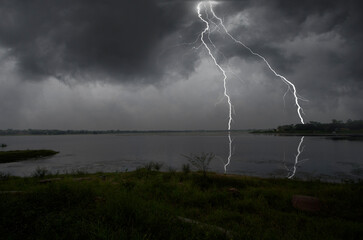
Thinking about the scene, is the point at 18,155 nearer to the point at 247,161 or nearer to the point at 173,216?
the point at 247,161

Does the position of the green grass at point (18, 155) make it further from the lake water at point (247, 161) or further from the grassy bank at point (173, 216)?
the grassy bank at point (173, 216)

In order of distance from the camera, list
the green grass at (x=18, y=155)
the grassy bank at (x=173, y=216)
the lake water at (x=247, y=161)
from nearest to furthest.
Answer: the grassy bank at (x=173, y=216), the lake water at (x=247, y=161), the green grass at (x=18, y=155)

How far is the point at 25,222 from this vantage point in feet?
16.1

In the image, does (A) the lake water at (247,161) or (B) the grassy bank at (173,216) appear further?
(A) the lake water at (247,161)

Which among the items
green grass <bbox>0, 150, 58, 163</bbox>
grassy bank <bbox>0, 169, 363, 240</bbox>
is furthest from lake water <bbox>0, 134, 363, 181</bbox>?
grassy bank <bbox>0, 169, 363, 240</bbox>

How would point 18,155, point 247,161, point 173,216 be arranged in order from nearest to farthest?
point 173,216 < point 247,161 < point 18,155

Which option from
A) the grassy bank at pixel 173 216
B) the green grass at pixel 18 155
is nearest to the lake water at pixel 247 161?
the green grass at pixel 18 155

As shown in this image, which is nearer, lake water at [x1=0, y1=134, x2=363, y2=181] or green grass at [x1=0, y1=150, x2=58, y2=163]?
lake water at [x1=0, y1=134, x2=363, y2=181]

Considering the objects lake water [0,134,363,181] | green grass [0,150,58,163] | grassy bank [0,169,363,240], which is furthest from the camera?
green grass [0,150,58,163]

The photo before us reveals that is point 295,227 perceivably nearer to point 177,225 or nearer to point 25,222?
point 177,225

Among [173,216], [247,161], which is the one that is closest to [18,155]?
[247,161]

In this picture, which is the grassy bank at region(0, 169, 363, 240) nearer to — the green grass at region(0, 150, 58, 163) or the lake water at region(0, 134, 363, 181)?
the lake water at region(0, 134, 363, 181)

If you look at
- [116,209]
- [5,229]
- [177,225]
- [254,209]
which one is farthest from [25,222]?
[254,209]

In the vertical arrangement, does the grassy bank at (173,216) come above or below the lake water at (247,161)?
above
